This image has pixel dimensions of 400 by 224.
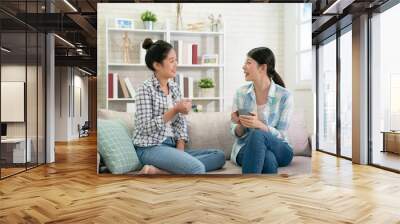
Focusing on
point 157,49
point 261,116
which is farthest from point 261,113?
point 157,49

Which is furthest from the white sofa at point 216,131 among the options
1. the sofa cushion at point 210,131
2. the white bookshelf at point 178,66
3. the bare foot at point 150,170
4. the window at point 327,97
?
the window at point 327,97

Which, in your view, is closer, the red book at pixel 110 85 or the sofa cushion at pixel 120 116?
the sofa cushion at pixel 120 116

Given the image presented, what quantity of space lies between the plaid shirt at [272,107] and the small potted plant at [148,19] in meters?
1.32

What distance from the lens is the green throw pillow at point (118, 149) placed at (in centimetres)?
514

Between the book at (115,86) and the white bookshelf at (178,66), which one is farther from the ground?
the white bookshelf at (178,66)

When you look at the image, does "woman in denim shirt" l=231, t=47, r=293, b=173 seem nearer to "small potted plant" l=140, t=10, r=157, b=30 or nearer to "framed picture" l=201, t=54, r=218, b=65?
"framed picture" l=201, t=54, r=218, b=65

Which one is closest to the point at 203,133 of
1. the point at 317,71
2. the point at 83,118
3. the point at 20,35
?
the point at 20,35

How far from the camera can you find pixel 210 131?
17.2 feet

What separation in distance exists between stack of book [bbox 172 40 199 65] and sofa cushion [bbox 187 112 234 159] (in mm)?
647

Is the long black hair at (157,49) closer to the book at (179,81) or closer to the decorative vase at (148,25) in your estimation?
the decorative vase at (148,25)

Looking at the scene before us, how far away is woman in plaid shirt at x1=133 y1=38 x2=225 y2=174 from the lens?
16.7 ft

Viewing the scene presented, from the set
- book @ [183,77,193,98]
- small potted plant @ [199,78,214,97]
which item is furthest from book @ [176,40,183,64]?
small potted plant @ [199,78,214,97]

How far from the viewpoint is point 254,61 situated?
208 inches

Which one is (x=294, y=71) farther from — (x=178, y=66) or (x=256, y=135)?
(x=178, y=66)
